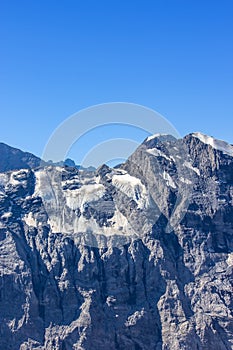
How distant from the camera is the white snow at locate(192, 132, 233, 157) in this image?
17488cm

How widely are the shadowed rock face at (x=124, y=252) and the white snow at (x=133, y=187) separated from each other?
0.28 meters

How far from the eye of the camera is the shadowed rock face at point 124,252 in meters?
148

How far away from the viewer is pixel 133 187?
170625 mm

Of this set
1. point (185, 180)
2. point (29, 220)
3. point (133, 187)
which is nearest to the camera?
point (29, 220)

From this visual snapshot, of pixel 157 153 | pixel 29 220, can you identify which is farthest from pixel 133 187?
pixel 29 220

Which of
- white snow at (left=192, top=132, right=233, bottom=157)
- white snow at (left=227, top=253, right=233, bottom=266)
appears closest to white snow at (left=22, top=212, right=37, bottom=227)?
white snow at (left=192, top=132, right=233, bottom=157)

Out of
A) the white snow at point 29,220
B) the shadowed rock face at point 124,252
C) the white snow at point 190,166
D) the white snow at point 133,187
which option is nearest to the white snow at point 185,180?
the shadowed rock face at point 124,252

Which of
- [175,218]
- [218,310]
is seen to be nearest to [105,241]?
[175,218]

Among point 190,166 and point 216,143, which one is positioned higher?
point 216,143

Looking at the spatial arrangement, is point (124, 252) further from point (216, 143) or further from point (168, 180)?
point (216, 143)

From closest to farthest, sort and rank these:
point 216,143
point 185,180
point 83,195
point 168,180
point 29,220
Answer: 1. point 29,220
2. point 83,195
3. point 168,180
4. point 185,180
5. point 216,143

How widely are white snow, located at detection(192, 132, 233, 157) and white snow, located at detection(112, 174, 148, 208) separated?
20212 millimetres

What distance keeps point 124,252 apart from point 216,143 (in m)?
39.8

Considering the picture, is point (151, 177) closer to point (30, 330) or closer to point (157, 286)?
point (157, 286)
